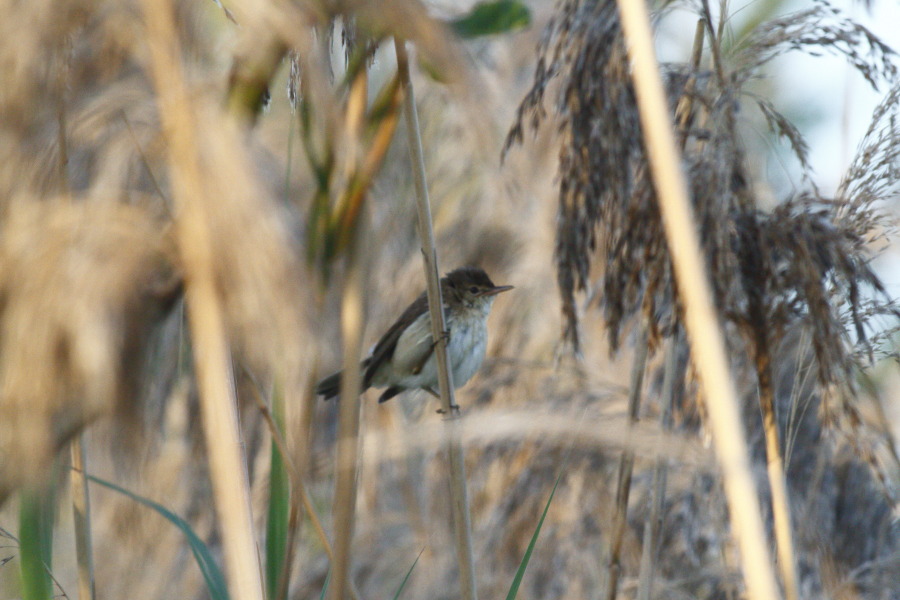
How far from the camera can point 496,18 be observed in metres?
1.26

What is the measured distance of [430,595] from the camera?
338 centimetres

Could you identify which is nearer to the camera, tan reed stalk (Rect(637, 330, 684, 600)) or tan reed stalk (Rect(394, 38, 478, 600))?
tan reed stalk (Rect(394, 38, 478, 600))

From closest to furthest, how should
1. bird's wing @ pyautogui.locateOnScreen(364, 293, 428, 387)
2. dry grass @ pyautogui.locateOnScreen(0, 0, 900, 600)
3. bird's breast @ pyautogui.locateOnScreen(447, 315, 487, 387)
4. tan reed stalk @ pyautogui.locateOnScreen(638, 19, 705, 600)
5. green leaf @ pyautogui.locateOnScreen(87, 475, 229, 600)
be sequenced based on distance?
dry grass @ pyautogui.locateOnScreen(0, 0, 900, 600), green leaf @ pyautogui.locateOnScreen(87, 475, 229, 600), tan reed stalk @ pyautogui.locateOnScreen(638, 19, 705, 600), bird's breast @ pyautogui.locateOnScreen(447, 315, 487, 387), bird's wing @ pyautogui.locateOnScreen(364, 293, 428, 387)

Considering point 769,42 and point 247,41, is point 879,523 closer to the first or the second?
point 769,42

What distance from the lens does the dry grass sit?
2.87 ft

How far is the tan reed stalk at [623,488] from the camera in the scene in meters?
2.05

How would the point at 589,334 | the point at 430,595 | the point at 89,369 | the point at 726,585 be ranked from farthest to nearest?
the point at 589,334 < the point at 430,595 < the point at 726,585 < the point at 89,369

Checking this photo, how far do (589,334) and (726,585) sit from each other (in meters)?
2.09

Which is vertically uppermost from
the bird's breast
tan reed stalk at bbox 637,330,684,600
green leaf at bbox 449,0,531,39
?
green leaf at bbox 449,0,531,39

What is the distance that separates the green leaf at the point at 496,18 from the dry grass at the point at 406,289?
0.14 m

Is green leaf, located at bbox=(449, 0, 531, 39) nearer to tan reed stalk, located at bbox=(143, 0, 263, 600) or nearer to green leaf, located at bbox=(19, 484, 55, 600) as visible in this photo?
tan reed stalk, located at bbox=(143, 0, 263, 600)

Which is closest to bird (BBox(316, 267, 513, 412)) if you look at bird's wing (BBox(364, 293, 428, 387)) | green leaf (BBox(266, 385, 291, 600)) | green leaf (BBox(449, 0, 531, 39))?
bird's wing (BBox(364, 293, 428, 387))

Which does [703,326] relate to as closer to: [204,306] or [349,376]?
[349,376]

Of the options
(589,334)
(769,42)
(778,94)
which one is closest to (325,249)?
(769,42)
